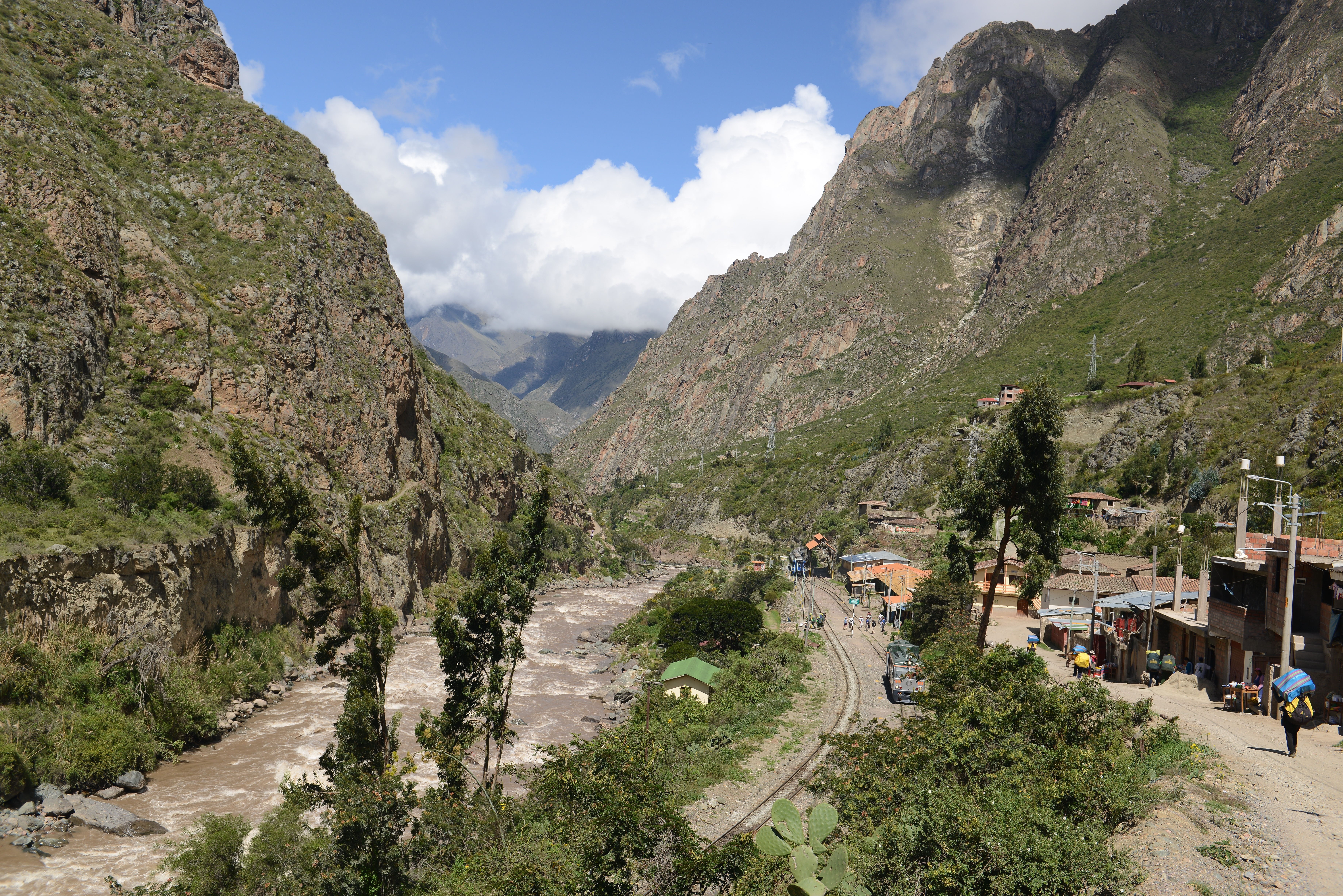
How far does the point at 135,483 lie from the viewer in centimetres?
3231

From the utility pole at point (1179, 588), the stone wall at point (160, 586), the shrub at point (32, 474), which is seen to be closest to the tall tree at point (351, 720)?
the stone wall at point (160, 586)

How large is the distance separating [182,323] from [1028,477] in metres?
45.3

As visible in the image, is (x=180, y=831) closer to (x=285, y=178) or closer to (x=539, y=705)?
(x=539, y=705)

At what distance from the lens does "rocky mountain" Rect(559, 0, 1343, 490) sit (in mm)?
84438

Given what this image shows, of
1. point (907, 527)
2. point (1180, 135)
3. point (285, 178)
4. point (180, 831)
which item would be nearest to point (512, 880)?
point (180, 831)

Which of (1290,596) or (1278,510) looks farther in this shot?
(1278,510)

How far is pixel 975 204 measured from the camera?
179m

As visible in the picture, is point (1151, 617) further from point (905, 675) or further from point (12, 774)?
point (12, 774)

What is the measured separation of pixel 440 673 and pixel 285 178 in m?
41.1

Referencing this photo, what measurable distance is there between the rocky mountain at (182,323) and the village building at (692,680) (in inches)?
843

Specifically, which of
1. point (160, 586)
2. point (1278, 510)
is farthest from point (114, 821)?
point (1278, 510)

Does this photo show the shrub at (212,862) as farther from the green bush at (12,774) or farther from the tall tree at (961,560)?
the tall tree at (961,560)

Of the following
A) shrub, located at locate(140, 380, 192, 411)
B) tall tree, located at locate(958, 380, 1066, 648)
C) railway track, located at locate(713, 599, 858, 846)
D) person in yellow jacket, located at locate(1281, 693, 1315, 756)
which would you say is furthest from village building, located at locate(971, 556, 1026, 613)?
shrub, located at locate(140, 380, 192, 411)

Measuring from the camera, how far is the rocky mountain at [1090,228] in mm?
84438
